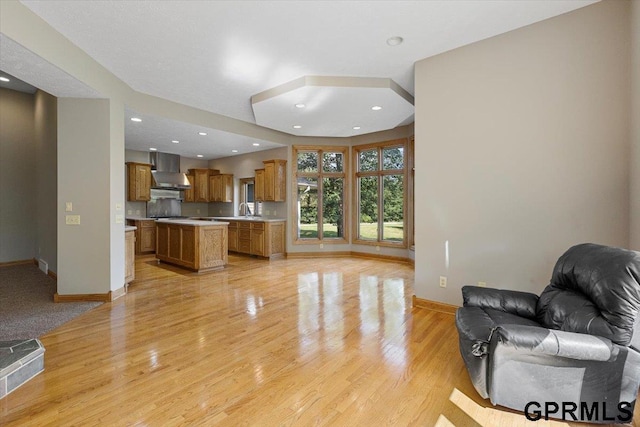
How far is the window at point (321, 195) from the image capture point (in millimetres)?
7617

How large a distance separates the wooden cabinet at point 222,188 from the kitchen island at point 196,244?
101 inches

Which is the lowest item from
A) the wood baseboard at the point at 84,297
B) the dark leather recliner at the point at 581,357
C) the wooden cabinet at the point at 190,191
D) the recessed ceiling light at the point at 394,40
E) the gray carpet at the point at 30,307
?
the gray carpet at the point at 30,307

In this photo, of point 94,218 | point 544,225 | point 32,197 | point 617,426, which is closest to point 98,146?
point 94,218

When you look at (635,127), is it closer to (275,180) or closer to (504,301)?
(504,301)

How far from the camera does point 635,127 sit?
243 cm

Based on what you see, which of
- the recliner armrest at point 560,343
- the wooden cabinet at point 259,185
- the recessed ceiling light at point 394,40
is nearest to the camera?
the recliner armrest at point 560,343

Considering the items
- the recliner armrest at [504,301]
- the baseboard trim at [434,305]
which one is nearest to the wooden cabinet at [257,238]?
the baseboard trim at [434,305]

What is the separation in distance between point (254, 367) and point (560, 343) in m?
2.03

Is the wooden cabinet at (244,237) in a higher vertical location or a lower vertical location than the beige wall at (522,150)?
lower

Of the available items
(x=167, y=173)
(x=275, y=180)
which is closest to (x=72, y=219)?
(x=275, y=180)

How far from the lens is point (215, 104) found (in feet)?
16.9

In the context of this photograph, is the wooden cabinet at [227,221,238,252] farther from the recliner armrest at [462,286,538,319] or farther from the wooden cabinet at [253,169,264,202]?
the recliner armrest at [462,286,538,319]

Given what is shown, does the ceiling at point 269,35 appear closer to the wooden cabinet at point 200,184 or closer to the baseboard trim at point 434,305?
the baseboard trim at point 434,305

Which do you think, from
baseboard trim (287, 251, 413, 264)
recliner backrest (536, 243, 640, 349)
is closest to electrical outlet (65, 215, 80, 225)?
baseboard trim (287, 251, 413, 264)
